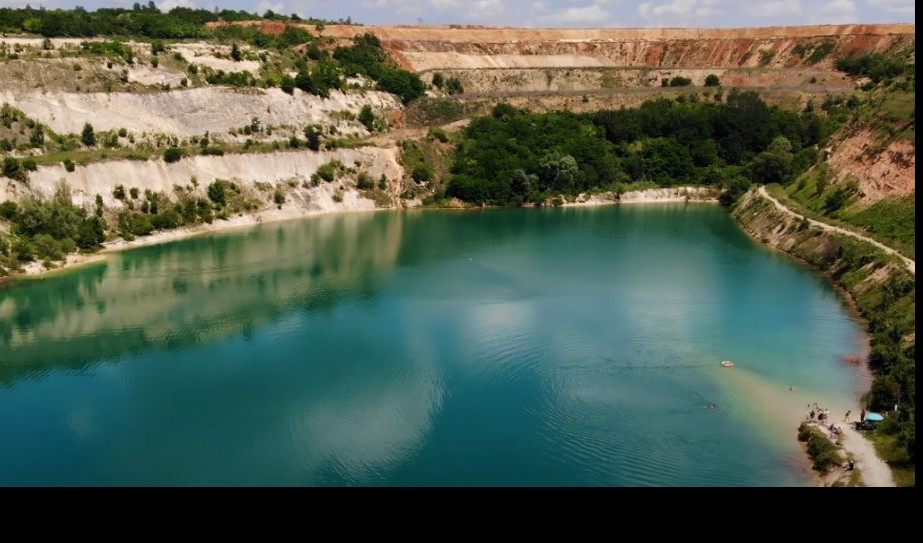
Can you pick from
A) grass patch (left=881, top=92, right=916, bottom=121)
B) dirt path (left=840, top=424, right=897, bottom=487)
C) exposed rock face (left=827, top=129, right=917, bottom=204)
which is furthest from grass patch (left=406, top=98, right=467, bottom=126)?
dirt path (left=840, top=424, right=897, bottom=487)

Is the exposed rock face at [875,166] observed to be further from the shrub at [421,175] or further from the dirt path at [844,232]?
the shrub at [421,175]

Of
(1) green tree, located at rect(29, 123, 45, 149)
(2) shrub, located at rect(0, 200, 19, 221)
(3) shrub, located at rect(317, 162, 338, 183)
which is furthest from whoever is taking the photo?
(3) shrub, located at rect(317, 162, 338, 183)

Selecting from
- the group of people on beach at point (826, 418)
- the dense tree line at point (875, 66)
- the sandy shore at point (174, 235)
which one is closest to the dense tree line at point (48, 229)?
the sandy shore at point (174, 235)

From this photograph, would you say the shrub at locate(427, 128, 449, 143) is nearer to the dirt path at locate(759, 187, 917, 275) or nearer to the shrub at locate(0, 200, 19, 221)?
the dirt path at locate(759, 187, 917, 275)

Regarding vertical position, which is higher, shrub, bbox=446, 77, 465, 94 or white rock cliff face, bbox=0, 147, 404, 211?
shrub, bbox=446, 77, 465, 94

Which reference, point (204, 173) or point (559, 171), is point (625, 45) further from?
point (204, 173)

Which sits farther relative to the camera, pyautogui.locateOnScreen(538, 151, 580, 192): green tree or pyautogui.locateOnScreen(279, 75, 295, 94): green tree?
pyautogui.locateOnScreen(538, 151, 580, 192): green tree

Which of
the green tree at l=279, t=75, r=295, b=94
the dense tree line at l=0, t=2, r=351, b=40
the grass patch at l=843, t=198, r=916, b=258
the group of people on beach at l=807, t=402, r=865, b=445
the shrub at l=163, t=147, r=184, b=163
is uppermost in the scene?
the dense tree line at l=0, t=2, r=351, b=40
